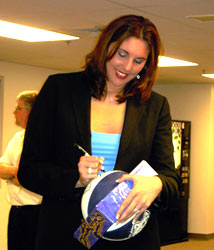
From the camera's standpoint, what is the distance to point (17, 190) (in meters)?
4.75

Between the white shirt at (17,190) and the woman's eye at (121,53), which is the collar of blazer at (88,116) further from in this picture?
the white shirt at (17,190)

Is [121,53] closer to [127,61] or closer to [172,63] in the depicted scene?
[127,61]

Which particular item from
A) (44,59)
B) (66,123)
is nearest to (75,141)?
(66,123)

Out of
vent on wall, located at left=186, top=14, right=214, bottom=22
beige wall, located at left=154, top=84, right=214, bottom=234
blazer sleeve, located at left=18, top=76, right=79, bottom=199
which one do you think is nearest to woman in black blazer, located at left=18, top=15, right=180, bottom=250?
blazer sleeve, located at left=18, top=76, right=79, bottom=199

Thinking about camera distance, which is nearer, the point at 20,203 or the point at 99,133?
the point at 99,133

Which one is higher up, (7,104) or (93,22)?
(93,22)

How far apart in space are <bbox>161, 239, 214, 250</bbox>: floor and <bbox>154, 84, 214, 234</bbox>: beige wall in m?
0.24

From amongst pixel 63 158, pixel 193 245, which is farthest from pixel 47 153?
pixel 193 245

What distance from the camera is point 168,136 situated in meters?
1.60

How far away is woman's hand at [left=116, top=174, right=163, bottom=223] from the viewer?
1349 mm

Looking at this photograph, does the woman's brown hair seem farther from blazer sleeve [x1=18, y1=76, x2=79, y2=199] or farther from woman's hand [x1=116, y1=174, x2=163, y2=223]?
woman's hand [x1=116, y1=174, x2=163, y2=223]

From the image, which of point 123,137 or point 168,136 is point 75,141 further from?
point 168,136

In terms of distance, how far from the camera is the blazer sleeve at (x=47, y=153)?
1.46 meters

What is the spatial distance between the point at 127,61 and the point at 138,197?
16.4 inches
